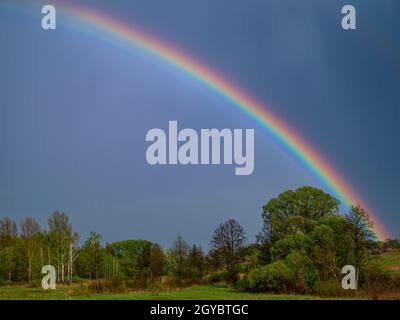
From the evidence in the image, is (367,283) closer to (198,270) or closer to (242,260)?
(242,260)

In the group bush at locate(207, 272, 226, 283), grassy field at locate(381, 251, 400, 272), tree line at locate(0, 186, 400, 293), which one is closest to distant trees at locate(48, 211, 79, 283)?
tree line at locate(0, 186, 400, 293)

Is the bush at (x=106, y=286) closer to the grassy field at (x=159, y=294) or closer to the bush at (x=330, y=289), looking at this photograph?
the grassy field at (x=159, y=294)

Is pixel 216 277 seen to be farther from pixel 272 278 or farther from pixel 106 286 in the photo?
pixel 106 286

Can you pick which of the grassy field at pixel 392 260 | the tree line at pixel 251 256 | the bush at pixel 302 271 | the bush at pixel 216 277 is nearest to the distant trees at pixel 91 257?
the tree line at pixel 251 256

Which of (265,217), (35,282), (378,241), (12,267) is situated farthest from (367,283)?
(12,267)

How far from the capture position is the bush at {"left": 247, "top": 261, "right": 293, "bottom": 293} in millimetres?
28062

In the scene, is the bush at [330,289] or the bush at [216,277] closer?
the bush at [330,289]

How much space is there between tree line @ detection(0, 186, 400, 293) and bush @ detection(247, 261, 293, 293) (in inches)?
2.2

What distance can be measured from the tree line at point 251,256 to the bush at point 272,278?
0.06 meters

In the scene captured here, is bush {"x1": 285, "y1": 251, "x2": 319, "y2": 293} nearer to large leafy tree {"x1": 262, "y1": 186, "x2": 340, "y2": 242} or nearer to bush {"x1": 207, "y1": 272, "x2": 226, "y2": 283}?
large leafy tree {"x1": 262, "y1": 186, "x2": 340, "y2": 242}

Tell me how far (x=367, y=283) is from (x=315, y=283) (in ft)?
9.09

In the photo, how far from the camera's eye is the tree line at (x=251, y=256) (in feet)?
90.4
